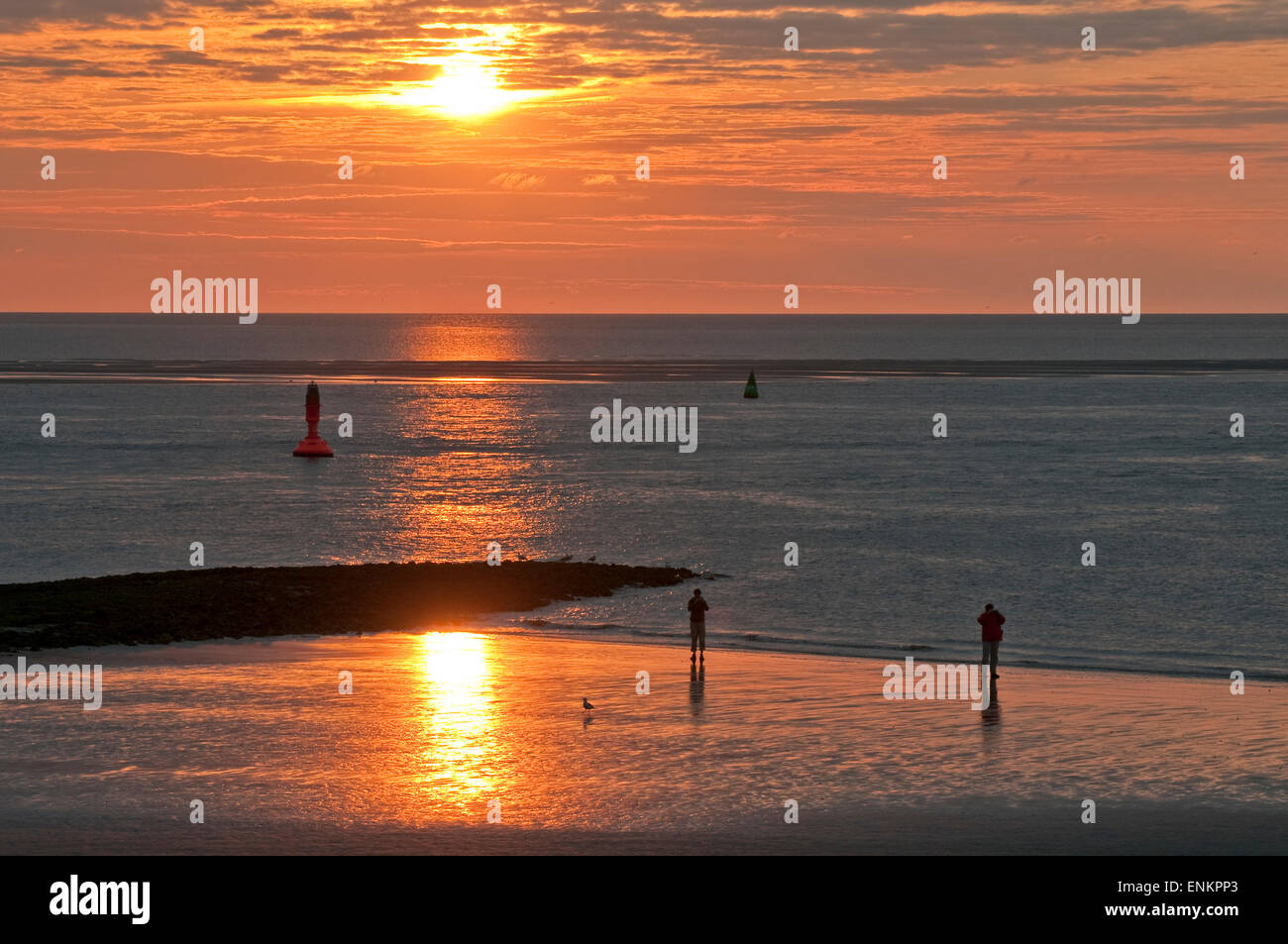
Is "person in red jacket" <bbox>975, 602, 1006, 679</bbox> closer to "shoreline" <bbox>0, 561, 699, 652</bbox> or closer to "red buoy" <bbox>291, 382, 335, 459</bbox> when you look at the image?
"shoreline" <bbox>0, 561, 699, 652</bbox>

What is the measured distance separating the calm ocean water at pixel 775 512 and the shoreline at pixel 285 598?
4.87 feet

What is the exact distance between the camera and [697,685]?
29938 mm

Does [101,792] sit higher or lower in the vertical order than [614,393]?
lower

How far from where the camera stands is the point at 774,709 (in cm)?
2756

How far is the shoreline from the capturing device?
3528cm

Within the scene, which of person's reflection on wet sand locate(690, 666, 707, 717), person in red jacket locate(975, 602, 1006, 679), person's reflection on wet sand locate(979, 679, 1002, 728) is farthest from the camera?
person in red jacket locate(975, 602, 1006, 679)

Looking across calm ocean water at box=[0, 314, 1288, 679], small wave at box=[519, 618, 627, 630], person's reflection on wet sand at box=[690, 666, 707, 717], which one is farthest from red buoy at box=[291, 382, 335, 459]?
person's reflection on wet sand at box=[690, 666, 707, 717]

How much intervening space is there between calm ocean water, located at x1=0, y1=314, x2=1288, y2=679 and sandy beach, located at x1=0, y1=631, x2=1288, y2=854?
6648 millimetres

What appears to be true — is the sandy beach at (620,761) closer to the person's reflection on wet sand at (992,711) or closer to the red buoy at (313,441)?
the person's reflection on wet sand at (992,711)

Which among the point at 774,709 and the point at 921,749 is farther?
the point at 774,709

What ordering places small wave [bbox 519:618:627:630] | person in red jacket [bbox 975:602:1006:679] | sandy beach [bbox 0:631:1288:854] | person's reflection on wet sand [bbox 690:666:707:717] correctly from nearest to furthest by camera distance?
1. sandy beach [bbox 0:631:1288:854]
2. person's reflection on wet sand [bbox 690:666:707:717]
3. person in red jacket [bbox 975:602:1006:679]
4. small wave [bbox 519:618:627:630]
